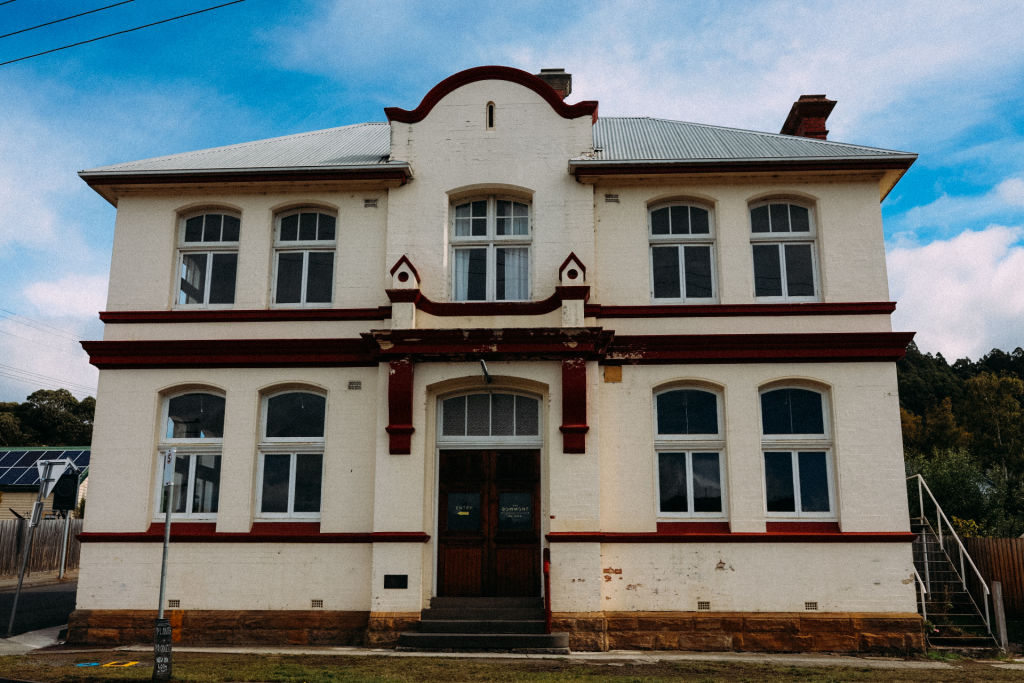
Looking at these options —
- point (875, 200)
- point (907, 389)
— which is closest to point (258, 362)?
point (875, 200)

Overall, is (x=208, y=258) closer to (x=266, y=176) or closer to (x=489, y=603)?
(x=266, y=176)

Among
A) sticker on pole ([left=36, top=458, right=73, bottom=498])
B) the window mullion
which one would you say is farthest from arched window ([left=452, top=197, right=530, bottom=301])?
sticker on pole ([left=36, top=458, right=73, bottom=498])

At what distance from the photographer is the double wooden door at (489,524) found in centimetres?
1478

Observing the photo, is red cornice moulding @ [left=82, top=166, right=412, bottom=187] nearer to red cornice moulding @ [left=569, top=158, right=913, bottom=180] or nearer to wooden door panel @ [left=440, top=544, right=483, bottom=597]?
red cornice moulding @ [left=569, top=158, right=913, bottom=180]

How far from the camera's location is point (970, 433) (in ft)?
172

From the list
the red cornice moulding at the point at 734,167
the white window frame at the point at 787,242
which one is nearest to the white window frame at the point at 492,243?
the red cornice moulding at the point at 734,167

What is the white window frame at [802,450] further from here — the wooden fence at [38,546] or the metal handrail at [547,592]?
the wooden fence at [38,546]

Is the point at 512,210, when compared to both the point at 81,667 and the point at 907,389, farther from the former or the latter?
the point at 907,389

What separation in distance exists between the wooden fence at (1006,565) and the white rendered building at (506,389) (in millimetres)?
4768

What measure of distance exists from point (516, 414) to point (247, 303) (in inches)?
216

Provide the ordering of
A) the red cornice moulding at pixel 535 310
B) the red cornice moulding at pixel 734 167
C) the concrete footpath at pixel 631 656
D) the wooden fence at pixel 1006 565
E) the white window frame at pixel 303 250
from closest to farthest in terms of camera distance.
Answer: the concrete footpath at pixel 631 656 < the red cornice moulding at pixel 535 310 < the red cornice moulding at pixel 734 167 < the white window frame at pixel 303 250 < the wooden fence at pixel 1006 565

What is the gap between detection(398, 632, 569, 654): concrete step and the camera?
43.7 ft

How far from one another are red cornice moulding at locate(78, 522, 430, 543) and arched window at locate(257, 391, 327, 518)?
0.80 ft

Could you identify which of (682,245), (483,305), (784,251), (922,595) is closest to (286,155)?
(483,305)
